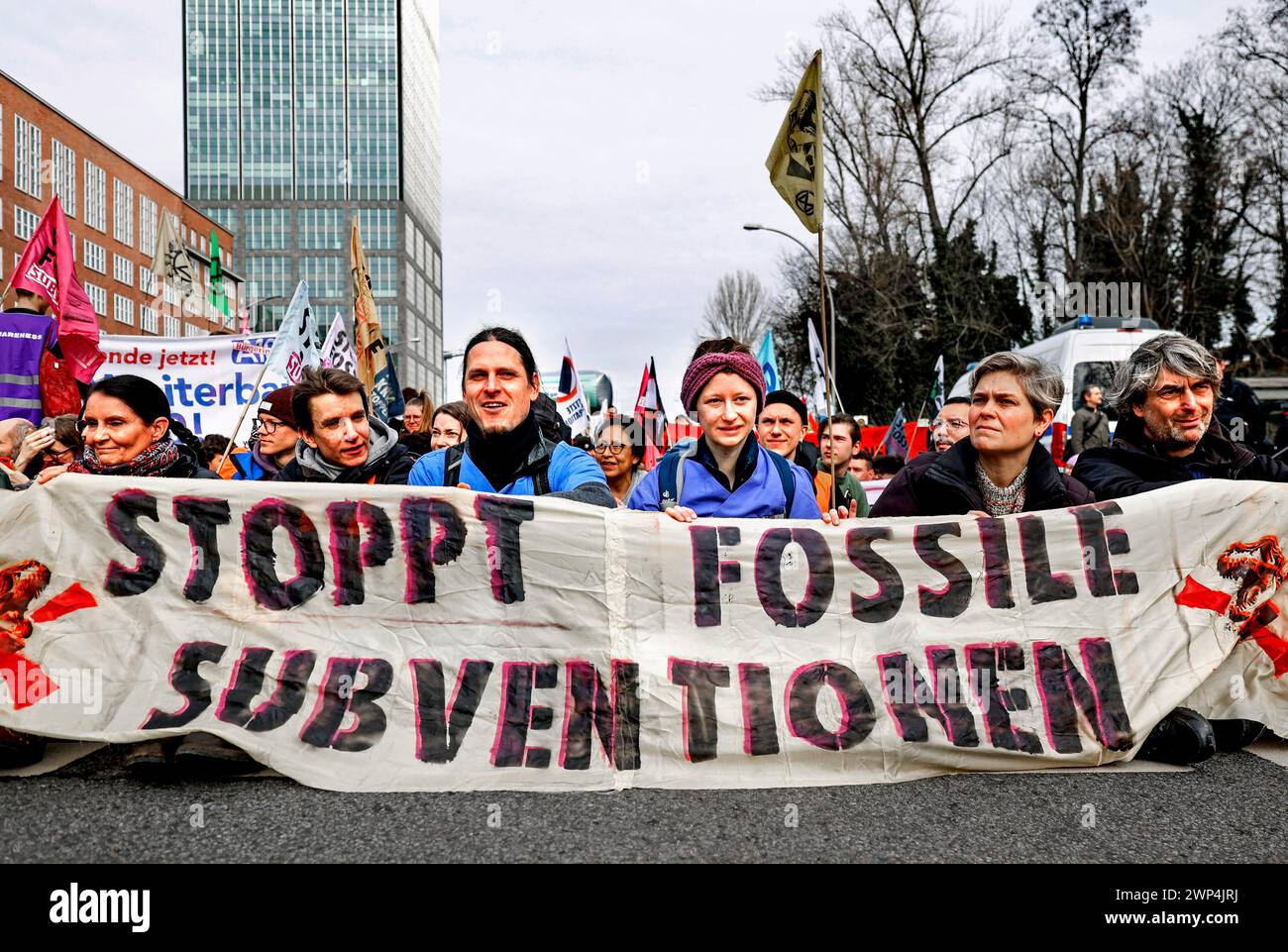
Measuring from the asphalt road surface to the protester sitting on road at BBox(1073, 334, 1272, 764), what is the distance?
1.32m

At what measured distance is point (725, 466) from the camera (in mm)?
4082

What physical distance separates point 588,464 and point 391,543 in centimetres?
89

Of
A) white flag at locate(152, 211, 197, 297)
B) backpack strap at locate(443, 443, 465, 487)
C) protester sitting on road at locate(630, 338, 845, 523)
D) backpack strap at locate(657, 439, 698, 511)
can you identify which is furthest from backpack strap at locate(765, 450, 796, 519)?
white flag at locate(152, 211, 197, 297)

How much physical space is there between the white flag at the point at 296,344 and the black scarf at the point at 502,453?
10.4 ft

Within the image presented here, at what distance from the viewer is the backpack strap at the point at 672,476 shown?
4074mm

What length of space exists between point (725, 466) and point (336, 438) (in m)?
1.73

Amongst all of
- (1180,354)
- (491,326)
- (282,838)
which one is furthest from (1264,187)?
(282,838)

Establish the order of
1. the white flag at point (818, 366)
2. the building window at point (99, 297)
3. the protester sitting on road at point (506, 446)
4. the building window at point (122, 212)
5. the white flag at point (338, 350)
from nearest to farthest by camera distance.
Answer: the protester sitting on road at point (506, 446) < the white flag at point (338, 350) < the white flag at point (818, 366) < the building window at point (99, 297) < the building window at point (122, 212)

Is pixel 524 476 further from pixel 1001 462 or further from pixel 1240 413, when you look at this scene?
pixel 1240 413

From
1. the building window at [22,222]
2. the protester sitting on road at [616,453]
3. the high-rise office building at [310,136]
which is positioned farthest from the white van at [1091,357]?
the high-rise office building at [310,136]

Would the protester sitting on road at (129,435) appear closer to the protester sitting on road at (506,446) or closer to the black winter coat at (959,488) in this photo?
the protester sitting on road at (506,446)

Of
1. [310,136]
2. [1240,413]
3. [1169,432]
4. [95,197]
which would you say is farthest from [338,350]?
[310,136]

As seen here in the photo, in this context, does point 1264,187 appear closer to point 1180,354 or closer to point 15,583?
point 1180,354
